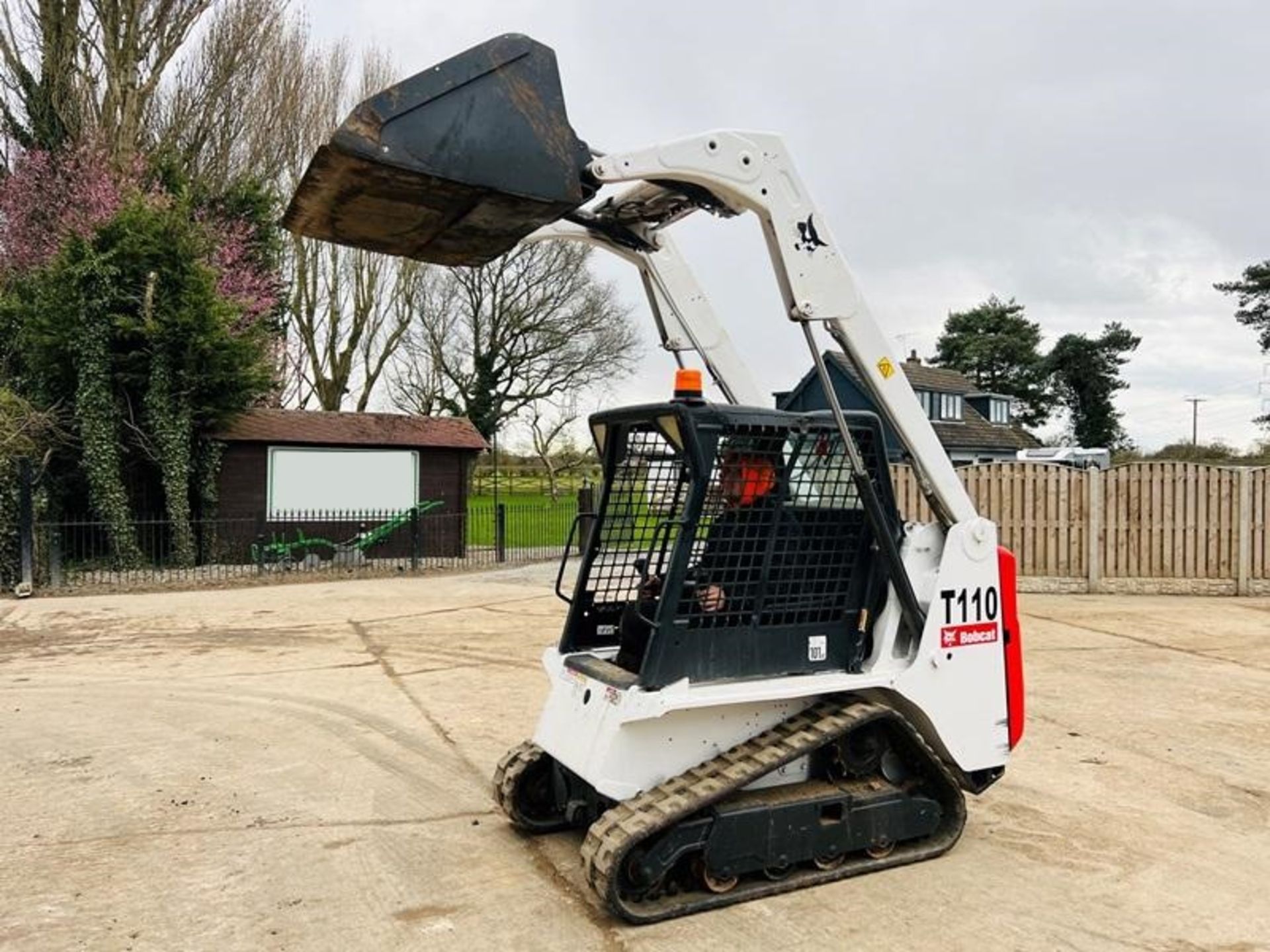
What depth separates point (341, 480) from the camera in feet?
61.0

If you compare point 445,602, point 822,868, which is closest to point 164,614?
point 445,602

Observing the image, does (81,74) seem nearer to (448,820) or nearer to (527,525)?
(527,525)

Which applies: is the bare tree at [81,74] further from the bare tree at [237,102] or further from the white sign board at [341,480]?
the white sign board at [341,480]

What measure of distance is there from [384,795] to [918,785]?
2.69 metres

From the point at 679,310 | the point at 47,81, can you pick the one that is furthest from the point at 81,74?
the point at 679,310

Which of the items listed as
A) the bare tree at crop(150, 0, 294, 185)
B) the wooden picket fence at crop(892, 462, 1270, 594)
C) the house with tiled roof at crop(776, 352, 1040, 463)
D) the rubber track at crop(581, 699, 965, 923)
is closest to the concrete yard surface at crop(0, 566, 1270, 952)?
the rubber track at crop(581, 699, 965, 923)

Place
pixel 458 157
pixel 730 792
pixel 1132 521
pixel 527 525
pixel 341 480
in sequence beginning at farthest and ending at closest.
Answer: pixel 527 525
pixel 341 480
pixel 1132 521
pixel 730 792
pixel 458 157

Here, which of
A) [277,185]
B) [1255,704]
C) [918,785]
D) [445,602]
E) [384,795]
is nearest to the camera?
[918,785]

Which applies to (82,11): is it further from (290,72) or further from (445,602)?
(445,602)

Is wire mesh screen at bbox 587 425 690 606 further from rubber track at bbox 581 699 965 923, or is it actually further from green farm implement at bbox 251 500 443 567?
green farm implement at bbox 251 500 443 567

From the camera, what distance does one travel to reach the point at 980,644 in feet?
14.0

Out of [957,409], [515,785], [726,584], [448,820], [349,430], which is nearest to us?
[726,584]

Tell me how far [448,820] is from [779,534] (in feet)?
7.07

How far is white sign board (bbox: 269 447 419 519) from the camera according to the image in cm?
1820
